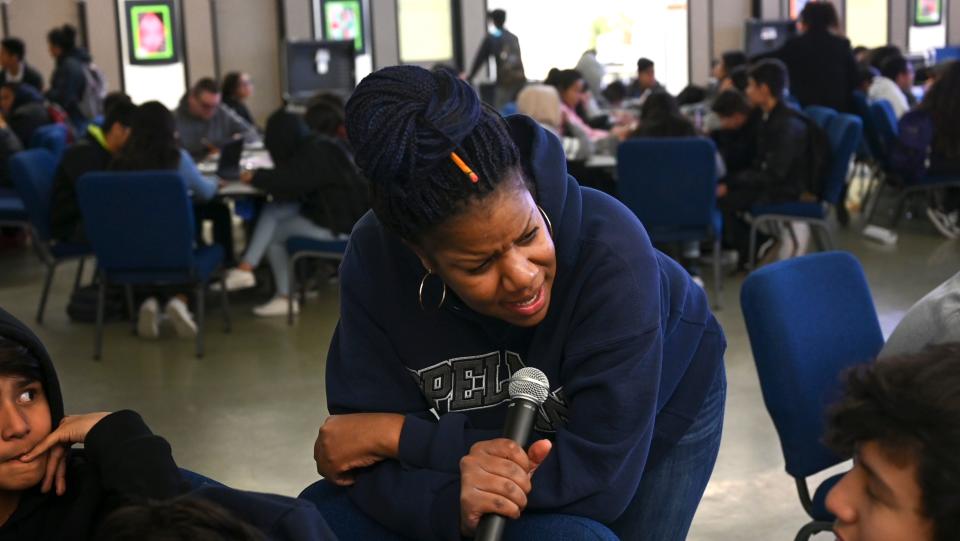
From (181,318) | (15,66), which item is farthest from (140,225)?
(15,66)

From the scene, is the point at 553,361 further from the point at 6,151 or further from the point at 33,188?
the point at 6,151

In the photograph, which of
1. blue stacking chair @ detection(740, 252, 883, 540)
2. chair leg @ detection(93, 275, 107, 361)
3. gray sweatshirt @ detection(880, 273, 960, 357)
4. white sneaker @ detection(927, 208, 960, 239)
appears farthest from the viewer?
white sneaker @ detection(927, 208, 960, 239)

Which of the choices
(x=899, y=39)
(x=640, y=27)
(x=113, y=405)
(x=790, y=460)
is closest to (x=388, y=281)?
(x=790, y=460)

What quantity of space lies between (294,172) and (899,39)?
38.3 feet

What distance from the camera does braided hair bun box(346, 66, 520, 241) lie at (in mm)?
1288

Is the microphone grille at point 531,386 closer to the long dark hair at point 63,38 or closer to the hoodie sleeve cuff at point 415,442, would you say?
the hoodie sleeve cuff at point 415,442

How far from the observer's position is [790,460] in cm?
220

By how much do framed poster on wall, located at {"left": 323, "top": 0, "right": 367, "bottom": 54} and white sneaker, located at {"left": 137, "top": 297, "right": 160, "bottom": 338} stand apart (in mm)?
8653

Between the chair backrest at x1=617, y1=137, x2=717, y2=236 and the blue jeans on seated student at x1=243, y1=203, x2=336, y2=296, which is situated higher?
the chair backrest at x1=617, y1=137, x2=717, y2=236

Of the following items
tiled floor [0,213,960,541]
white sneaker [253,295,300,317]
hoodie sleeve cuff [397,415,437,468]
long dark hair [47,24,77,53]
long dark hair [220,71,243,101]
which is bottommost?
tiled floor [0,213,960,541]

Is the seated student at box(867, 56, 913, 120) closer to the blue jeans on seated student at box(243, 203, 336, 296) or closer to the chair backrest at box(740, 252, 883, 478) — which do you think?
the blue jeans on seated student at box(243, 203, 336, 296)

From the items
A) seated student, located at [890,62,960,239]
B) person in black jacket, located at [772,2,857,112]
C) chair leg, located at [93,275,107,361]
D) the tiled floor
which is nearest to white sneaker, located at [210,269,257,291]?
the tiled floor

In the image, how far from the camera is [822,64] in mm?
8125

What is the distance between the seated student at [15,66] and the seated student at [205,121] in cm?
245
